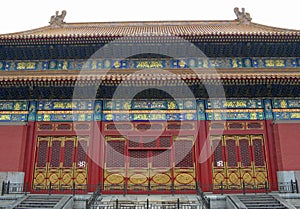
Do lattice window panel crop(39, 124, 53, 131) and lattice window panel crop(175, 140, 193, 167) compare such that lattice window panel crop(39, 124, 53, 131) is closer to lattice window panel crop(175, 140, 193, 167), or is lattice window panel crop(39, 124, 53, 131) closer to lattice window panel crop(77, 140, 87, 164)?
lattice window panel crop(77, 140, 87, 164)

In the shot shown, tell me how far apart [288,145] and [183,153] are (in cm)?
475

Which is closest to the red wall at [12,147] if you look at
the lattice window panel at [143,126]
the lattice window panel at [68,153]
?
the lattice window panel at [68,153]

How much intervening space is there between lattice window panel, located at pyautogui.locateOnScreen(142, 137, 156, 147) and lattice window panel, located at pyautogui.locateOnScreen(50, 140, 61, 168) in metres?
4.03

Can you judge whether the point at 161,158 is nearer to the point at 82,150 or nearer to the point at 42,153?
the point at 82,150

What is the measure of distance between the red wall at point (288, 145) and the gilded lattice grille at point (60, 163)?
884cm

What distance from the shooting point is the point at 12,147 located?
14.4 metres

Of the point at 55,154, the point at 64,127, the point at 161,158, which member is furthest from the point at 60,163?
the point at 161,158

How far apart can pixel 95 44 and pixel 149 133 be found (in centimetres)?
651

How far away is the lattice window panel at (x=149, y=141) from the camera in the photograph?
577 inches

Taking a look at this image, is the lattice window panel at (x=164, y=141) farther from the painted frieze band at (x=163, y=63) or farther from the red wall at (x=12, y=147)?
the red wall at (x=12, y=147)

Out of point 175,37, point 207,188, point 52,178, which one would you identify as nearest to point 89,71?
point 175,37

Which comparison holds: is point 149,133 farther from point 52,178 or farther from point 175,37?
point 175,37

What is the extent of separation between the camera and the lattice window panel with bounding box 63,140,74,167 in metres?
14.6

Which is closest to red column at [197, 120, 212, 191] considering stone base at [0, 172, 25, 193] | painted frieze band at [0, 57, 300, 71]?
painted frieze band at [0, 57, 300, 71]
